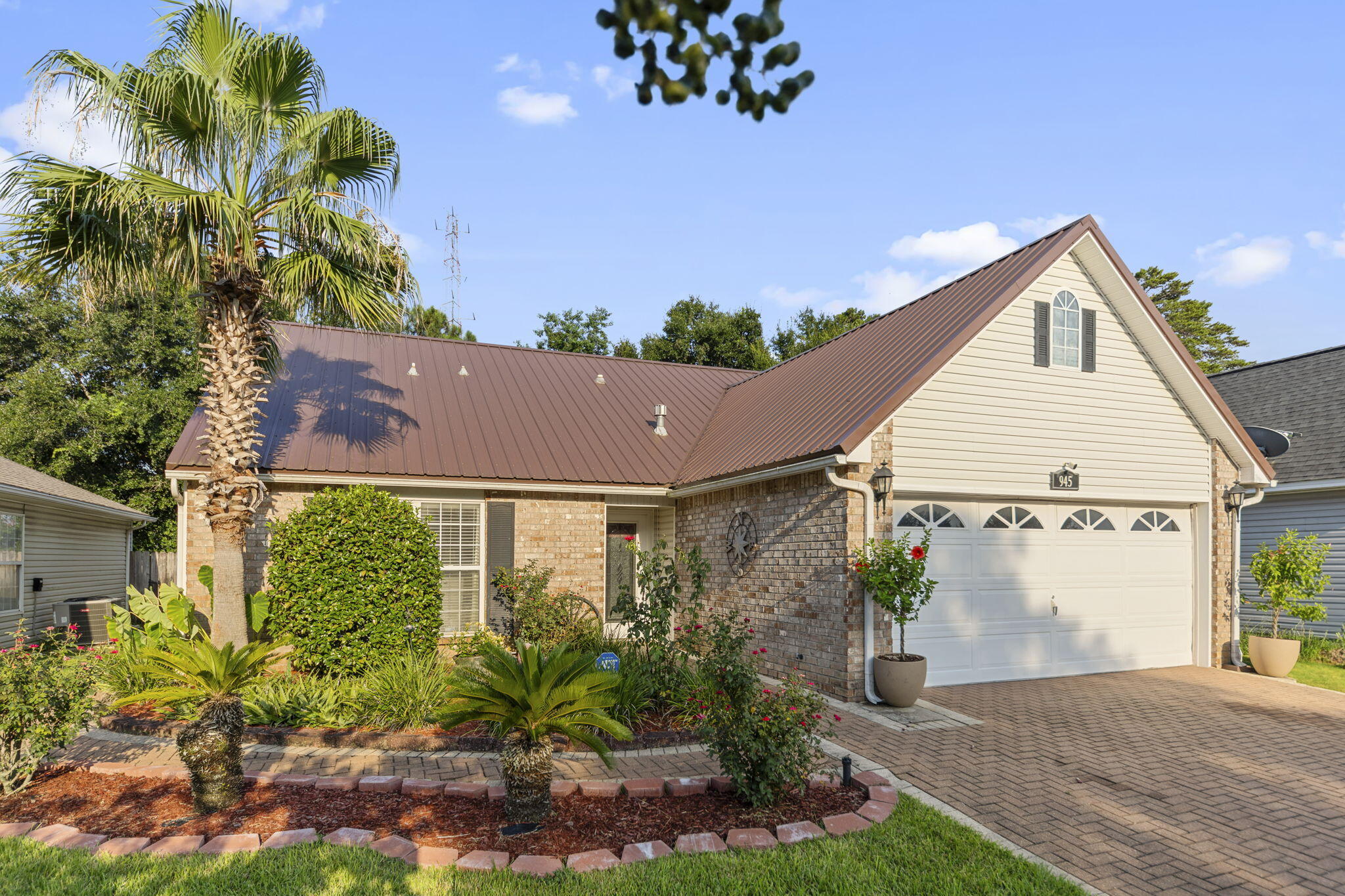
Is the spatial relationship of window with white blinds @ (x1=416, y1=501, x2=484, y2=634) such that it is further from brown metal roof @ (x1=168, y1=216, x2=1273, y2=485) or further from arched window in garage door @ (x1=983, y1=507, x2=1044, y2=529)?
arched window in garage door @ (x1=983, y1=507, x2=1044, y2=529)

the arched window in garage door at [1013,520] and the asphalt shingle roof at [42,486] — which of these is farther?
the asphalt shingle roof at [42,486]

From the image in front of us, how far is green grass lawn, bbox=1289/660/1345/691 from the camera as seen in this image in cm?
1044

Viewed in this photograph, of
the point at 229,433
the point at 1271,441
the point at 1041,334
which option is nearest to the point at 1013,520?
the point at 1041,334

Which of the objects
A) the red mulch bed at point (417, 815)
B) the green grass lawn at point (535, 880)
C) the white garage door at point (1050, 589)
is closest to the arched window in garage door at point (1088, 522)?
the white garage door at point (1050, 589)

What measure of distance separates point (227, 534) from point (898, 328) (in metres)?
9.59

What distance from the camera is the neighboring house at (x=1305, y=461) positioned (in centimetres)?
1323

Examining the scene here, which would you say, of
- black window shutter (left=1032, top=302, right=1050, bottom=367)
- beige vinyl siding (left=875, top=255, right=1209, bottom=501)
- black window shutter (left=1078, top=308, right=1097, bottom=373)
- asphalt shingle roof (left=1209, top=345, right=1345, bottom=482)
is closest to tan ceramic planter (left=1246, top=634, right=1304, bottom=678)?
beige vinyl siding (left=875, top=255, right=1209, bottom=501)

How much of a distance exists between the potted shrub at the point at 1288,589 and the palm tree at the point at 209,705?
12.4 m

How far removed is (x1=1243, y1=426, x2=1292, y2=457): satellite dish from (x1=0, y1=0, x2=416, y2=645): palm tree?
1353 centimetres

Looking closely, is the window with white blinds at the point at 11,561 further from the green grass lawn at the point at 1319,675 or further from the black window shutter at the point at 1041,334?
the green grass lawn at the point at 1319,675

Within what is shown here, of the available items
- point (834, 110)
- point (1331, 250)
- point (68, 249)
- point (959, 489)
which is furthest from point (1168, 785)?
point (1331, 250)

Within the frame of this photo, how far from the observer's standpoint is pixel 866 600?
8656 mm

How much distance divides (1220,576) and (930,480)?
5.35 m

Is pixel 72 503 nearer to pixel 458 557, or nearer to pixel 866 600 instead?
pixel 458 557
